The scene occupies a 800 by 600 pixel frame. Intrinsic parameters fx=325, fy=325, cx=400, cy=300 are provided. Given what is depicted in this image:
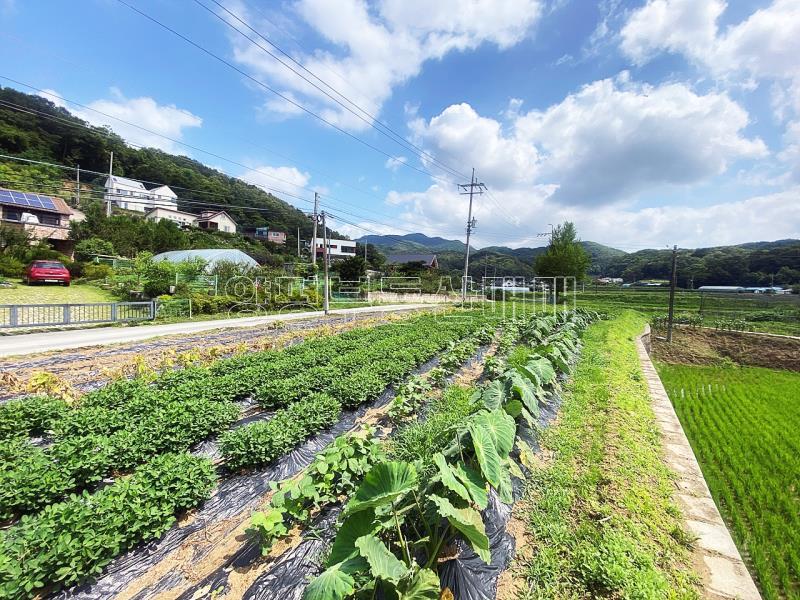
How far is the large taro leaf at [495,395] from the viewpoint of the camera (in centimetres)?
401

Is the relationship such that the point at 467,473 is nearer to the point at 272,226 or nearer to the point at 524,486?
the point at 524,486

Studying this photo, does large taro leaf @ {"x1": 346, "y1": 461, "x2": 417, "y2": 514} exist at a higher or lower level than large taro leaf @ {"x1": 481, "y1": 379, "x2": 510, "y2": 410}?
higher

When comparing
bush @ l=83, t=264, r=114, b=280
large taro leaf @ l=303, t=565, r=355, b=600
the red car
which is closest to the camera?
large taro leaf @ l=303, t=565, r=355, b=600

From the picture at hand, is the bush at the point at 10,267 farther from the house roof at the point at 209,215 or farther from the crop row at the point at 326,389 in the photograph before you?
the house roof at the point at 209,215

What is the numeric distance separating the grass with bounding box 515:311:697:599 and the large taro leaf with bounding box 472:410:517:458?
76cm

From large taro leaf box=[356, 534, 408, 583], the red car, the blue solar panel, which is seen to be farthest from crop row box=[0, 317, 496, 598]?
the blue solar panel

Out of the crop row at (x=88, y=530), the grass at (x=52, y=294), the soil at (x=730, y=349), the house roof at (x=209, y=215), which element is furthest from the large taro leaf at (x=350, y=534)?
the house roof at (x=209, y=215)

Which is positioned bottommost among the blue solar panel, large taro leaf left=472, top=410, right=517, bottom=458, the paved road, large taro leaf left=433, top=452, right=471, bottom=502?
the paved road

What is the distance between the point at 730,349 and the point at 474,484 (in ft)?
59.9

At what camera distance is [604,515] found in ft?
9.77

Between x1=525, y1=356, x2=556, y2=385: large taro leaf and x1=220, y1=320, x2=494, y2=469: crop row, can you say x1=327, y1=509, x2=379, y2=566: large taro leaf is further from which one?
x1=525, y1=356, x2=556, y2=385: large taro leaf

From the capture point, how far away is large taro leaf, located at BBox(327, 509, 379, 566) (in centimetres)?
197

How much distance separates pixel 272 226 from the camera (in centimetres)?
6812

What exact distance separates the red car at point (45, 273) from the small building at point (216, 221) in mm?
38018
